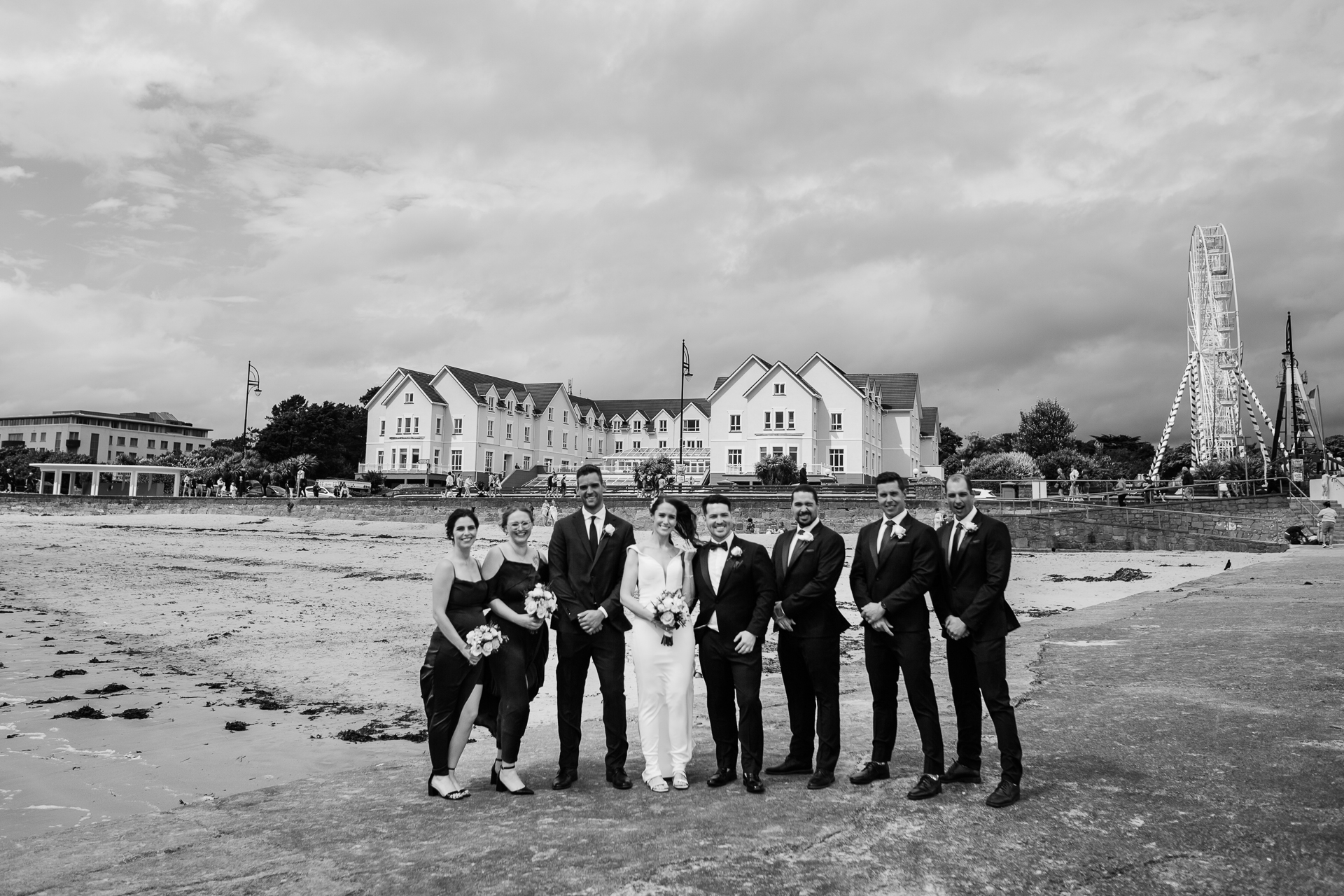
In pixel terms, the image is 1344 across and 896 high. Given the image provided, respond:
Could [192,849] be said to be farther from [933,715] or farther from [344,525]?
[344,525]

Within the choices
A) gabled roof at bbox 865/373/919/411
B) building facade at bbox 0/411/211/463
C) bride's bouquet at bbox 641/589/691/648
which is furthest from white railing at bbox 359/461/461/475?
building facade at bbox 0/411/211/463

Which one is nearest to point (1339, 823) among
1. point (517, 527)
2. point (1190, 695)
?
point (1190, 695)

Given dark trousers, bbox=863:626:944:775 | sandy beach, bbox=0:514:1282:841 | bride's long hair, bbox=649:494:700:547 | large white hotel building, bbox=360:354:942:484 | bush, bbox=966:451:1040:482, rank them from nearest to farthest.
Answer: dark trousers, bbox=863:626:944:775
bride's long hair, bbox=649:494:700:547
sandy beach, bbox=0:514:1282:841
bush, bbox=966:451:1040:482
large white hotel building, bbox=360:354:942:484

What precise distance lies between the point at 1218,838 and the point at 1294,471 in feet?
149

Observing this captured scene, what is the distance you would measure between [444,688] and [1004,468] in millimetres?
60467

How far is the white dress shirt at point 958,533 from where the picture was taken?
5.54m

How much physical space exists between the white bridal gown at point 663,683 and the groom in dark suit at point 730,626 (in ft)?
0.51

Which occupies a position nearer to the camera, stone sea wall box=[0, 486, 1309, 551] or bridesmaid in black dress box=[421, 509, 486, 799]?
bridesmaid in black dress box=[421, 509, 486, 799]

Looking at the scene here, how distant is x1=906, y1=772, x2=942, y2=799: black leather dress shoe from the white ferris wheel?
66.4m

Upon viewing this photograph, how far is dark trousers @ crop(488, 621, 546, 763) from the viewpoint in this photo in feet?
19.0

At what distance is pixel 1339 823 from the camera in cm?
448

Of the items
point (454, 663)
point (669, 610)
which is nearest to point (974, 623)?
point (669, 610)

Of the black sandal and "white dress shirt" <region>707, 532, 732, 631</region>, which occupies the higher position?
"white dress shirt" <region>707, 532, 732, 631</region>

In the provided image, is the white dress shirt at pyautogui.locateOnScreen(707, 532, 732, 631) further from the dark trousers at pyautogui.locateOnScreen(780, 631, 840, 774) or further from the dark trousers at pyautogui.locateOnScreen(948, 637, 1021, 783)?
the dark trousers at pyautogui.locateOnScreen(948, 637, 1021, 783)
